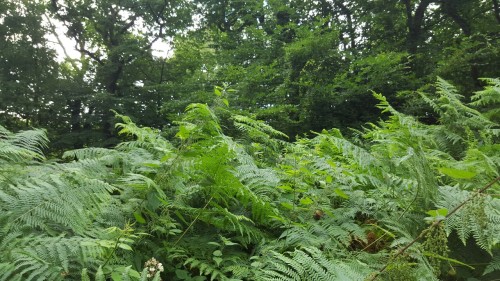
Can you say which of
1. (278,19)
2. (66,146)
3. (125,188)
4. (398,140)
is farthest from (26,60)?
(398,140)

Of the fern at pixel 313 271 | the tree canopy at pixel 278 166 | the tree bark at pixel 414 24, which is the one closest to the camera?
the fern at pixel 313 271

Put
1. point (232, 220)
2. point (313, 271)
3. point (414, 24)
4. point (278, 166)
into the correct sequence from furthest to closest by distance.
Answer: point (414, 24)
point (278, 166)
point (232, 220)
point (313, 271)

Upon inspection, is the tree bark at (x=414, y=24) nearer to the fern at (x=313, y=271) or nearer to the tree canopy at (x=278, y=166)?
the tree canopy at (x=278, y=166)

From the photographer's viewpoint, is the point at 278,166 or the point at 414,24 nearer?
the point at 278,166

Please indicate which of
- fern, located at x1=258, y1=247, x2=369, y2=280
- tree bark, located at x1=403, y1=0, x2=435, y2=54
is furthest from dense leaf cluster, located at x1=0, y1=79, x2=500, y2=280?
tree bark, located at x1=403, y1=0, x2=435, y2=54

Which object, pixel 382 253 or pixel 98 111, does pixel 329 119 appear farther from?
pixel 98 111

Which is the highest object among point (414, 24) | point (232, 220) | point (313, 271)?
point (414, 24)

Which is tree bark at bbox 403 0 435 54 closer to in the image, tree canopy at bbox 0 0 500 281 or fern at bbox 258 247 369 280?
tree canopy at bbox 0 0 500 281

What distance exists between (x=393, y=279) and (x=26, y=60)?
46.1 feet

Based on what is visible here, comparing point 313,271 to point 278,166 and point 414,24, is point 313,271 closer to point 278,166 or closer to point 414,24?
point 278,166

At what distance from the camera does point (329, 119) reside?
6945 millimetres

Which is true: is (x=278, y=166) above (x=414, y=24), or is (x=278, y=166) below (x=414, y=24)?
below

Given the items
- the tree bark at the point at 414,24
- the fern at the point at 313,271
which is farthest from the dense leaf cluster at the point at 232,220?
the tree bark at the point at 414,24

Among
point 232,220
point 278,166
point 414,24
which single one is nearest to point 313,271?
point 232,220
